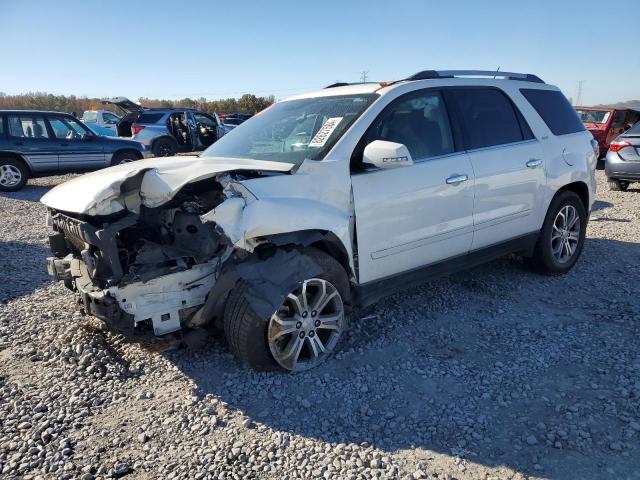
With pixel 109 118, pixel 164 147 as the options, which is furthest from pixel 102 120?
pixel 164 147

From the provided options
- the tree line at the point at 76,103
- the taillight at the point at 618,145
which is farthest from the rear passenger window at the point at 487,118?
the tree line at the point at 76,103

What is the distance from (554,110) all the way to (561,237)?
1.29 metres

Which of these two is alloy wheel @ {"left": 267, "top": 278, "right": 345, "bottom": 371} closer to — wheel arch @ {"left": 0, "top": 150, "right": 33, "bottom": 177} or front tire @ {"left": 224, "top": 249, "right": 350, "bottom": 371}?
front tire @ {"left": 224, "top": 249, "right": 350, "bottom": 371}

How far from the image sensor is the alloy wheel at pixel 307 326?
3.21 meters

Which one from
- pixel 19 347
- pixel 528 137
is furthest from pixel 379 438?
pixel 528 137

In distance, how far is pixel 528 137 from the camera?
4680mm

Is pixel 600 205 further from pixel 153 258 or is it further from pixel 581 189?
pixel 153 258

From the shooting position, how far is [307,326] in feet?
10.8

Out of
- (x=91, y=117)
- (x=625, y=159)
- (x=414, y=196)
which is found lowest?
(x=625, y=159)

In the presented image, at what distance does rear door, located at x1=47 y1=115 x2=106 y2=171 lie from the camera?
38.8 ft

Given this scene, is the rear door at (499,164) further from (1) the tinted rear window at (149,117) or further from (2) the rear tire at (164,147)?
(1) the tinted rear window at (149,117)

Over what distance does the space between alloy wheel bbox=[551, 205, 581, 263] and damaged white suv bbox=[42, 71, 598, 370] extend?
738mm

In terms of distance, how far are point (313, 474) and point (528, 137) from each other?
144 inches

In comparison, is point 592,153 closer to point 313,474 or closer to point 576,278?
point 576,278
